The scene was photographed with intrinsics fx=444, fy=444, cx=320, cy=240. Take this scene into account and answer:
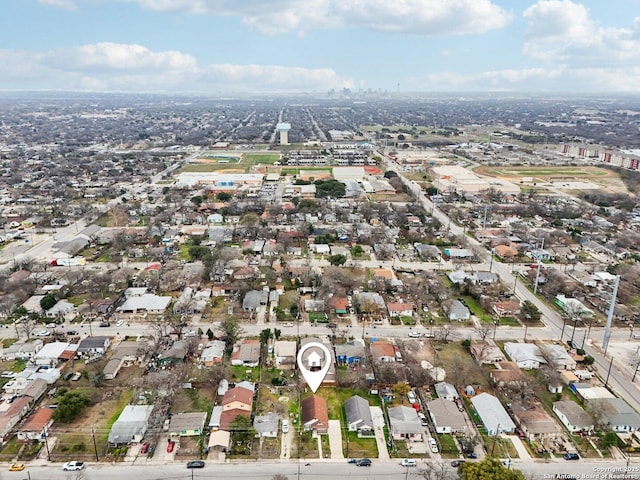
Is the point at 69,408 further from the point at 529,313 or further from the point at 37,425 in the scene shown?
the point at 529,313

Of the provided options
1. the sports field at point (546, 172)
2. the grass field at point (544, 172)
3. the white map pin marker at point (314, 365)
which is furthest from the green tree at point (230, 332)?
the grass field at point (544, 172)

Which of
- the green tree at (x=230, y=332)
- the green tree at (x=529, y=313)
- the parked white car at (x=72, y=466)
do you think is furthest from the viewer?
the green tree at (x=529, y=313)

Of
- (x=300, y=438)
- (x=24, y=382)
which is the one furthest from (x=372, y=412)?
(x=24, y=382)

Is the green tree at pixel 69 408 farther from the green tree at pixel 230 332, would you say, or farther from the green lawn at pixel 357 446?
the green lawn at pixel 357 446

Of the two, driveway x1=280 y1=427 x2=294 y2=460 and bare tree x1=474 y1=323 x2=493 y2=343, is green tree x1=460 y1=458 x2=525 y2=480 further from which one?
bare tree x1=474 y1=323 x2=493 y2=343

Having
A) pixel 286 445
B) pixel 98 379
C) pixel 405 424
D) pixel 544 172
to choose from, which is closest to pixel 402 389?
pixel 405 424

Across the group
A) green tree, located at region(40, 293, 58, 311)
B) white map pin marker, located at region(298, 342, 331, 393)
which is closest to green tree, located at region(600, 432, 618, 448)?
white map pin marker, located at region(298, 342, 331, 393)
